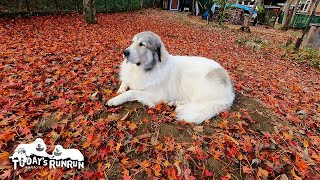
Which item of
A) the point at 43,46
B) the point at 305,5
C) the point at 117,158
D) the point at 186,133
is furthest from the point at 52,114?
the point at 305,5

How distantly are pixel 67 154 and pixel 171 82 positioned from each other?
212 cm

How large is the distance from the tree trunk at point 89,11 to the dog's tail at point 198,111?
8785 mm

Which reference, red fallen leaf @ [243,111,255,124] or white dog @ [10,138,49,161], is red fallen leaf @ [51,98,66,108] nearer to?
white dog @ [10,138,49,161]

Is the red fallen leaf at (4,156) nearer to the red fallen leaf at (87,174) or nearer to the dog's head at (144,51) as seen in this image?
the red fallen leaf at (87,174)

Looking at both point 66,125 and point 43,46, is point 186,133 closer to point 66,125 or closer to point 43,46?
point 66,125

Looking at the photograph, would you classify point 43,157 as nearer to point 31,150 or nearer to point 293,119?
point 31,150

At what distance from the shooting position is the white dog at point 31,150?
2.38 metres

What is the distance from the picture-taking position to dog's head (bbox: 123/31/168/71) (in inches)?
128

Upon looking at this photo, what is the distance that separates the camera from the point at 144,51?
332 centimetres

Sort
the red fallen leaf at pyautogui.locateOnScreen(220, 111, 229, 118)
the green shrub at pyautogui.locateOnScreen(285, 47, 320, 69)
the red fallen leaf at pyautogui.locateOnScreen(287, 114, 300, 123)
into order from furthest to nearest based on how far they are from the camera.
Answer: the green shrub at pyautogui.locateOnScreen(285, 47, 320, 69)
the red fallen leaf at pyautogui.locateOnScreen(287, 114, 300, 123)
the red fallen leaf at pyautogui.locateOnScreen(220, 111, 229, 118)

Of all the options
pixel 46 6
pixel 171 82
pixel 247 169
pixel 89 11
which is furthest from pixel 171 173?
pixel 46 6

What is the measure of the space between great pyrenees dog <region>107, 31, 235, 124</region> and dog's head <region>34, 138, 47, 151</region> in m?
1.14

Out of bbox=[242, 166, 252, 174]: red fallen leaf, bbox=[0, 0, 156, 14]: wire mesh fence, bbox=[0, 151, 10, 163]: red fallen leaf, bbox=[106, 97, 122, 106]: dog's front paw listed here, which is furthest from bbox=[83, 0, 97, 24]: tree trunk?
bbox=[242, 166, 252, 174]: red fallen leaf

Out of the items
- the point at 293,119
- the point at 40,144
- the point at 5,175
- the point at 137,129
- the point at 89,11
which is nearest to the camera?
the point at 5,175
